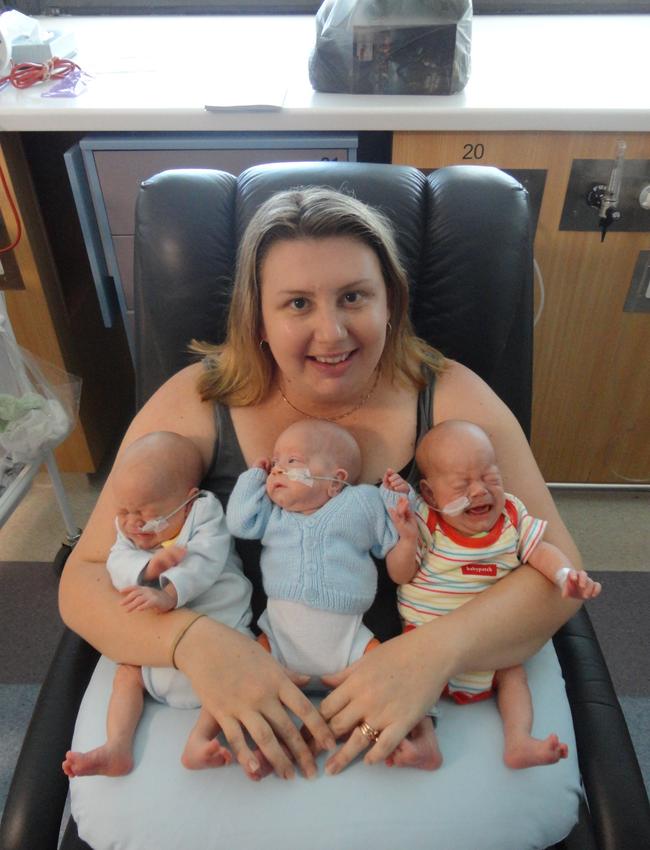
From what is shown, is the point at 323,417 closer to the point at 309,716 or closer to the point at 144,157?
the point at 309,716

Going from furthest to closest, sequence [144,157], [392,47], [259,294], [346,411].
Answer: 1. [144,157]
2. [392,47]
3. [346,411]
4. [259,294]

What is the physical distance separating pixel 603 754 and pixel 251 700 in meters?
0.43

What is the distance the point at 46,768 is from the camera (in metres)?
0.78

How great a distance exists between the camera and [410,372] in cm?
109

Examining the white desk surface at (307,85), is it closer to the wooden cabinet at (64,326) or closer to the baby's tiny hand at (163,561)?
the wooden cabinet at (64,326)

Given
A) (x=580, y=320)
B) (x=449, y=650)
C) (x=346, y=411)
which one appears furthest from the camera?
(x=580, y=320)

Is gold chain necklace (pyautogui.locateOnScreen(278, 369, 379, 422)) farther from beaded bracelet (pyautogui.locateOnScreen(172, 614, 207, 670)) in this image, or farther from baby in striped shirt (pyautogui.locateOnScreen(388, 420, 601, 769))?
beaded bracelet (pyautogui.locateOnScreen(172, 614, 207, 670))

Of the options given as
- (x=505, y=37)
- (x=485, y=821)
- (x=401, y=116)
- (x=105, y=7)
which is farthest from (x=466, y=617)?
(x=105, y=7)

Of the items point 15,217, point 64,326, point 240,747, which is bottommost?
point 64,326

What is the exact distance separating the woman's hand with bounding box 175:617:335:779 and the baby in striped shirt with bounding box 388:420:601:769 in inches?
8.3

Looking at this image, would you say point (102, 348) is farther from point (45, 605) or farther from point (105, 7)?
point (105, 7)

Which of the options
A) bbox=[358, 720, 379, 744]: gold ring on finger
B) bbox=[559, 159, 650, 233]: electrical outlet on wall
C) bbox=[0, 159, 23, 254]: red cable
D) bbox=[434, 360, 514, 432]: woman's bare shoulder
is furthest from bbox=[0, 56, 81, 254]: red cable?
bbox=[358, 720, 379, 744]: gold ring on finger

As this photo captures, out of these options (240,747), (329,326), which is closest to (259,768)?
(240,747)

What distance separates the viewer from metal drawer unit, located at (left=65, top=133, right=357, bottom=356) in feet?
4.80
